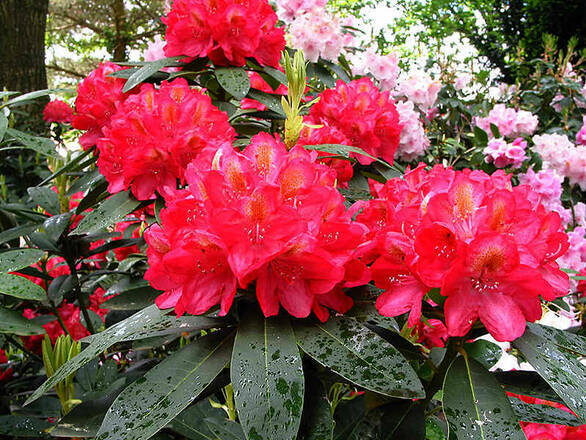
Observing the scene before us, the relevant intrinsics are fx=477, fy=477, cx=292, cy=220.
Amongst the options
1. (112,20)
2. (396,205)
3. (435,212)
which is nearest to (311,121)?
(396,205)

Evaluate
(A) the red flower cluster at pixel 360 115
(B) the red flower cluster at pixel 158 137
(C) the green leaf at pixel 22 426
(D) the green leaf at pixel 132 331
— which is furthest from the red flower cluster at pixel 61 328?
(A) the red flower cluster at pixel 360 115

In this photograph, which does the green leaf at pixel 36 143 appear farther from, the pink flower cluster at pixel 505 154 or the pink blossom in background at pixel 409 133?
the pink flower cluster at pixel 505 154

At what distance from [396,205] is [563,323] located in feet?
3.10

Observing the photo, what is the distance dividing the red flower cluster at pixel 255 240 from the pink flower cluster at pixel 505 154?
79.0 inches

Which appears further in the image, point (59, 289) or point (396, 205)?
point (59, 289)

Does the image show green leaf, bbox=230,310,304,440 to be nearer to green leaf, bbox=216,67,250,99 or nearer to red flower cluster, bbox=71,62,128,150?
green leaf, bbox=216,67,250,99

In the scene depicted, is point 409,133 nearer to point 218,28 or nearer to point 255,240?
point 218,28

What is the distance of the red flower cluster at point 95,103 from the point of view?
4.63 feet

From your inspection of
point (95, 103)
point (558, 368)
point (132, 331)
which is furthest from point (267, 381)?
point (95, 103)

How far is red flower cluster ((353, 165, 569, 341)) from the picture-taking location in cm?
66

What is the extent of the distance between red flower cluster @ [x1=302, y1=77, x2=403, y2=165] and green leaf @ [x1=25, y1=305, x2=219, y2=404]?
692 mm

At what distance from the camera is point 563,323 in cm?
143

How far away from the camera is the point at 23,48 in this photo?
408 centimetres

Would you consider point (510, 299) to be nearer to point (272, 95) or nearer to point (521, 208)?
point (521, 208)
